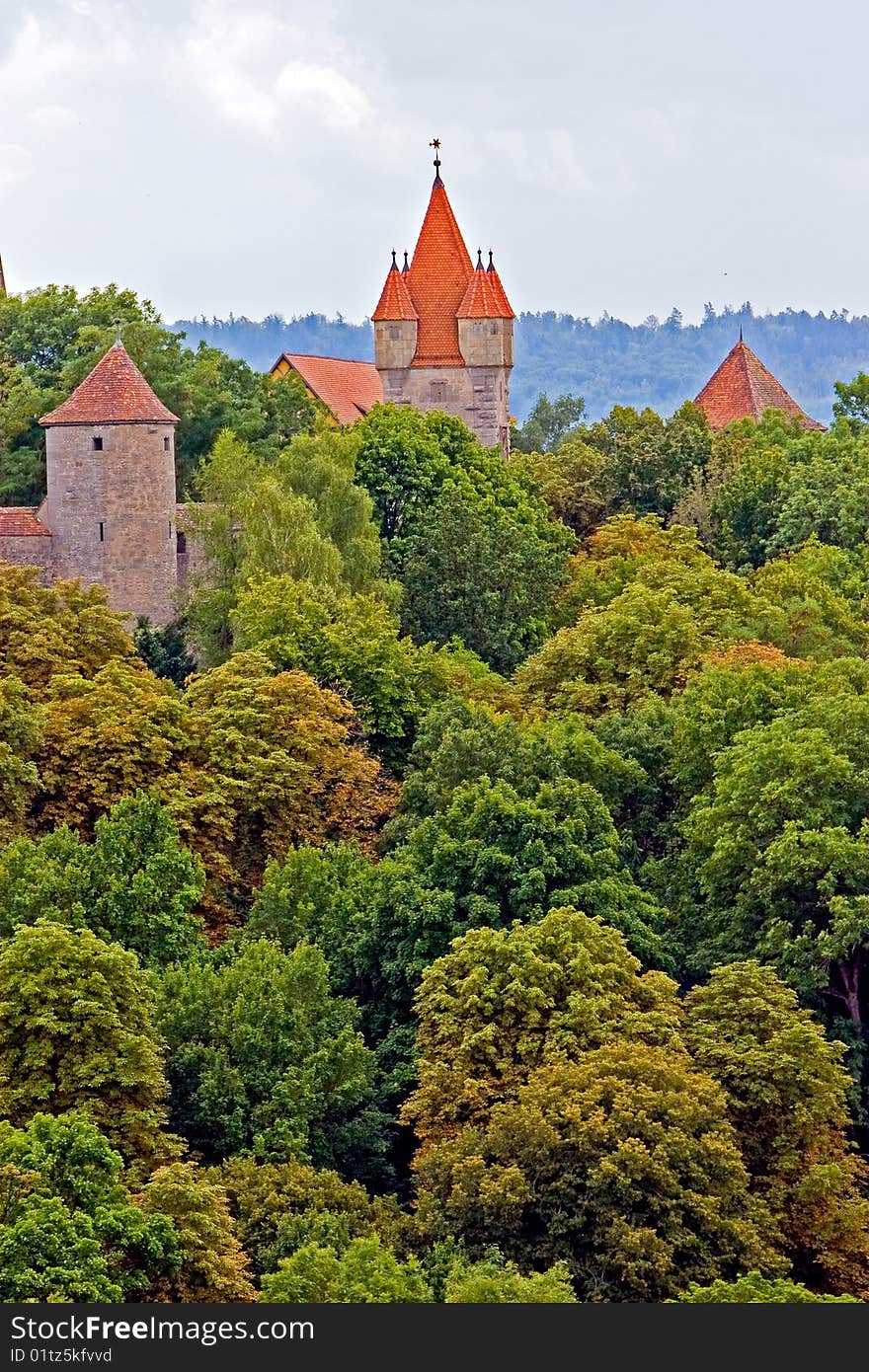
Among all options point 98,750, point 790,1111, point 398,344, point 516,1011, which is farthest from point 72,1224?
point 398,344

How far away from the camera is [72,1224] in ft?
125

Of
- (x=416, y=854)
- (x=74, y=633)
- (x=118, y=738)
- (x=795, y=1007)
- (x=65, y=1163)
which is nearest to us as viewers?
(x=65, y=1163)

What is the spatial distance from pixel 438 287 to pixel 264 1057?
4849cm

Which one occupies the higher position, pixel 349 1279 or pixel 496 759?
pixel 496 759

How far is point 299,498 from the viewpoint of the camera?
67875 millimetres

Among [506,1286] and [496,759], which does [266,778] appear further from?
[506,1286]

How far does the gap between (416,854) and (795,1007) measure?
25.9 ft

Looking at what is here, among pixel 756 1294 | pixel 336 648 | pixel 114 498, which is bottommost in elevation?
pixel 756 1294

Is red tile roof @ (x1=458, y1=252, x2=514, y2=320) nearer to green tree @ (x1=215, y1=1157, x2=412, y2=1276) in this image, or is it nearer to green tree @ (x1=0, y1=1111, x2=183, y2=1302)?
green tree @ (x1=215, y1=1157, x2=412, y2=1276)

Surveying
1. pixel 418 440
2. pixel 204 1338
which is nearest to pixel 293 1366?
pixel 204 1338

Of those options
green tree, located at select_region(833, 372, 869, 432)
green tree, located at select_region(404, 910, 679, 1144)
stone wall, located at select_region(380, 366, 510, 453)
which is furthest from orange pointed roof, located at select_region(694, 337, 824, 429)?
green tree, located at select_region(404, 910, 679, 1144)

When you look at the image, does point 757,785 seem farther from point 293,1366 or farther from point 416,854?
point 293,1366

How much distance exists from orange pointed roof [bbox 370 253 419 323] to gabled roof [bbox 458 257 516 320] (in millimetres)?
1612

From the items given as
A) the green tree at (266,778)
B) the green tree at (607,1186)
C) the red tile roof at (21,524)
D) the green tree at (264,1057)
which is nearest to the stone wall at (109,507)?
the red tile roof at (21,524)
